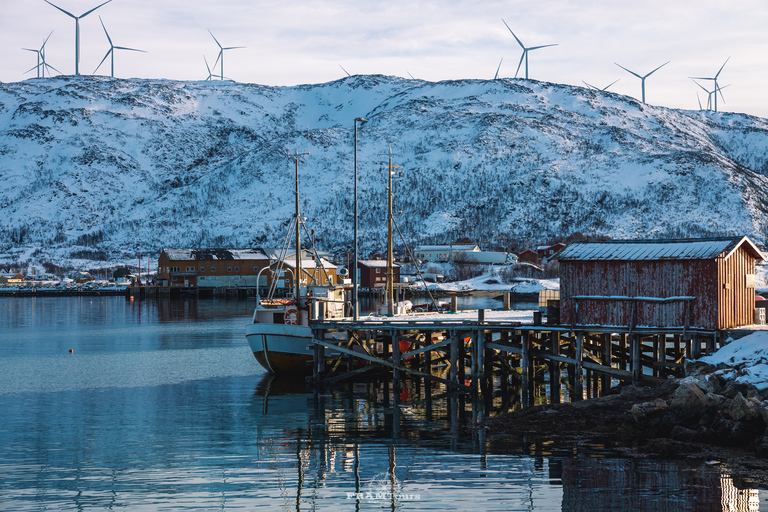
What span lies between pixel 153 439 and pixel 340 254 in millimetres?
168421

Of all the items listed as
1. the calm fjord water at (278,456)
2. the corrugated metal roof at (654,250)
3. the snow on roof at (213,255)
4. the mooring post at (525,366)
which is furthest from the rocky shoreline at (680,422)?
the snow on roof at (213,255)

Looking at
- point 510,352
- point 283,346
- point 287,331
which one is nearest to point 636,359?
point 510,352

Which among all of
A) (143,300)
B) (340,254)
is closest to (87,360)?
(143,300)

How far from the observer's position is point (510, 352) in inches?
1474

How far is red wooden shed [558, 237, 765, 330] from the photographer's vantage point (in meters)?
32.2

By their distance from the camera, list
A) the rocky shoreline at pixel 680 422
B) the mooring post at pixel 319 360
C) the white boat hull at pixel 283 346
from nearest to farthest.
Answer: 1. the rocky shoreline at pixel 680 422
2. the mooring post at pixel 319 360
3. the white boat hull at pixel 283 346

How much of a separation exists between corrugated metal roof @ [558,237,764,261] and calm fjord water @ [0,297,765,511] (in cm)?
853

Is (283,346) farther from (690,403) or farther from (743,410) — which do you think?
(743,410)

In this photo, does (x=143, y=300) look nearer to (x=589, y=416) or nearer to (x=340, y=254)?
(x=340, y=254)

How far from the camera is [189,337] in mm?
72125

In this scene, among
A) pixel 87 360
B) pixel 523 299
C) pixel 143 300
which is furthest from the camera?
pixel 143 300

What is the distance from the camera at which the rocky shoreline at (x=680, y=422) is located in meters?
24.2

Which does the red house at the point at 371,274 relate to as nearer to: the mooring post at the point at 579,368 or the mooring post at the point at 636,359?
the mooring post at the point at 579,368

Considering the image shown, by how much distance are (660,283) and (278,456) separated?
1648cm
